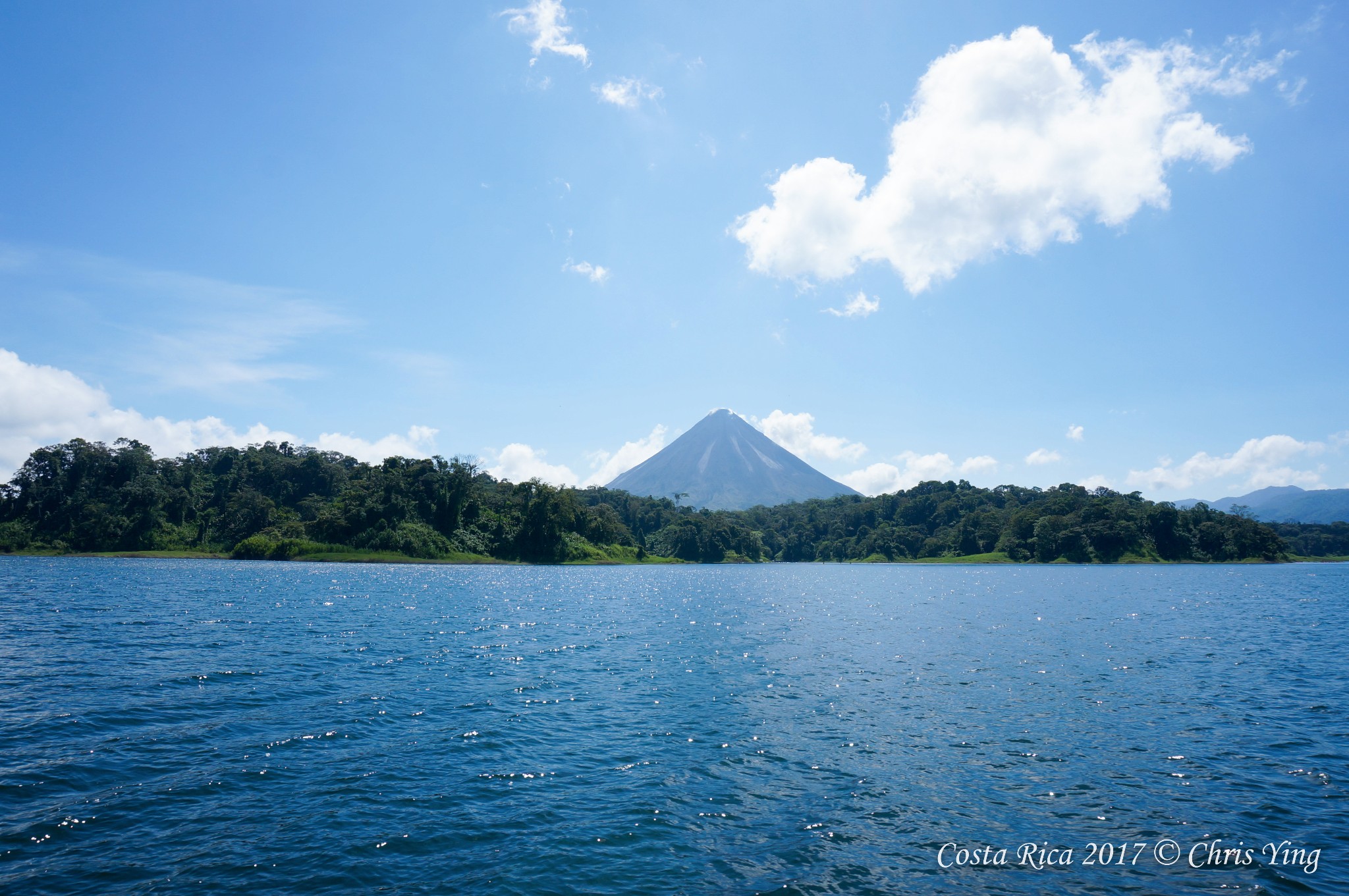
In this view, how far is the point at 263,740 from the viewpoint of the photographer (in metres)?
19.5

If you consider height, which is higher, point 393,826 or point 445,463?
point 445,463

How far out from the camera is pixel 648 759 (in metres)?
19.2

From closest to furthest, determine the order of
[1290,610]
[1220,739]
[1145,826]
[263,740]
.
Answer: [1145,826] → [263,740] → [1220,739] → [1290,610]

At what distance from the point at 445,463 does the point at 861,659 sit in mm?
158501

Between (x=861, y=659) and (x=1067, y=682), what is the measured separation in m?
9.78

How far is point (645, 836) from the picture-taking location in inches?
554

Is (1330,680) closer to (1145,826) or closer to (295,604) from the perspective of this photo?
(1145,826)

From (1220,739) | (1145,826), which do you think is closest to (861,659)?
(1220,739)

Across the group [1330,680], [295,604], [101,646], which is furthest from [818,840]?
[295,604]

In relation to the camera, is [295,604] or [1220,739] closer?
[1220,739]

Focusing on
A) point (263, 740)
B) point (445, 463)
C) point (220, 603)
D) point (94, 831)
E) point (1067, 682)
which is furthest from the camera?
point (445, 463)

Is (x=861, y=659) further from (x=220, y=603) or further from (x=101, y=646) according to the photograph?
(x=220, y=603)

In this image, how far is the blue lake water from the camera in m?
12.6

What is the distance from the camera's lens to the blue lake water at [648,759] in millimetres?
12609
